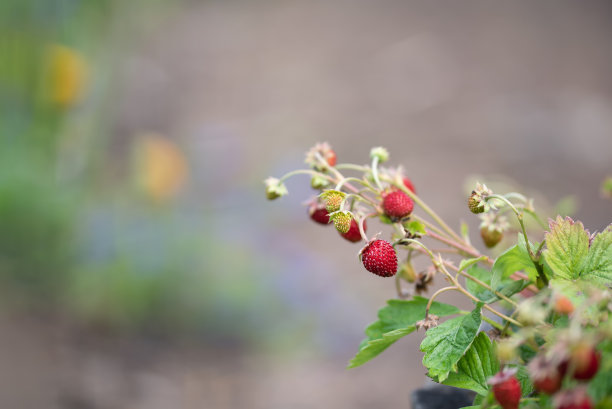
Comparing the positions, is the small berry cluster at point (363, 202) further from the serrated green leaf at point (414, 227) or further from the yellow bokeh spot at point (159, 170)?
the yellow bokeh spot at point (159, 170)

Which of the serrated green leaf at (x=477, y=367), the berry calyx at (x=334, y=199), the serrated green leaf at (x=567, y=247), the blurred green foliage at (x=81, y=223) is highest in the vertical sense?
the blurred green foliage at (x=81, y=223)

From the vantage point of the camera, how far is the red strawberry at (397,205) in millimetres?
451

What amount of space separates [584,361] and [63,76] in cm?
195

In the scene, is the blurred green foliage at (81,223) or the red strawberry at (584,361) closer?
the red strawberry at (584,361)

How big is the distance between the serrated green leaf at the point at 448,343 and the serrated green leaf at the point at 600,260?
0.23ft

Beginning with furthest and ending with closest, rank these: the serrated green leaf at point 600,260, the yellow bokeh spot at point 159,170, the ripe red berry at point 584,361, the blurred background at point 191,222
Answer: the yellow bokeh spot at point 159,170 → the blurred background at point 191,222 → the serrated green leaf at point 600,260 → the ripe red berry at point 584,361

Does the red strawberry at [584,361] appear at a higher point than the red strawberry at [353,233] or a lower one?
lower

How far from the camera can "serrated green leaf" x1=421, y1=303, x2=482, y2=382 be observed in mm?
410

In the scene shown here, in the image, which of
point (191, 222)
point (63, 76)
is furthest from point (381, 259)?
point (63, 76)

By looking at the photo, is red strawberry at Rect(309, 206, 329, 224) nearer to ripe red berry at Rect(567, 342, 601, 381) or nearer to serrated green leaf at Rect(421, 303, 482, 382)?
serrated green leaf at Rect(421, 303, 482, 382)

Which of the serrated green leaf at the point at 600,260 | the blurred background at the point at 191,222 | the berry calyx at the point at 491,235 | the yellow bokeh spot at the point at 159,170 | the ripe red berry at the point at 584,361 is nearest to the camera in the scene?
the ripe red berry at the point at 584,361

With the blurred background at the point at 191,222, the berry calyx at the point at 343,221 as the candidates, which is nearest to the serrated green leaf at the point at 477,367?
the berry calyx at the point at 343,221

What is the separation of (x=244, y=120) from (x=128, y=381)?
62.2 inches

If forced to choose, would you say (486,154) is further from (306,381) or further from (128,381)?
(128,381)
